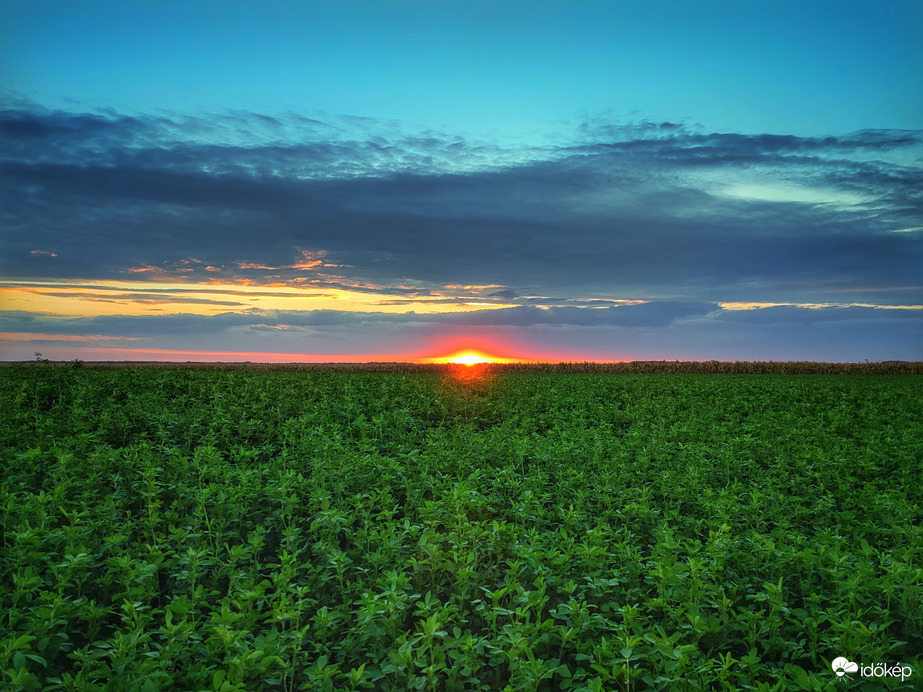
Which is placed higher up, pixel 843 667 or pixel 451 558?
pixel 451 558

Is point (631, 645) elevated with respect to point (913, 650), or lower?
elevated

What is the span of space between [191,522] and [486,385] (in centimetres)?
1789

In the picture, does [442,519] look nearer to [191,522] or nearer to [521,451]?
[191,522]

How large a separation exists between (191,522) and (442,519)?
2.99 meters

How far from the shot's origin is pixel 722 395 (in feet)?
79.9

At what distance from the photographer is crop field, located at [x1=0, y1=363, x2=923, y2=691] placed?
171 inches

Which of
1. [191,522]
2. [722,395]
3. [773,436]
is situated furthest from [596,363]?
[191,522]

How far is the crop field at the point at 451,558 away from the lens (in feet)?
14.3

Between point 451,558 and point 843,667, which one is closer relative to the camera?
point 843,667

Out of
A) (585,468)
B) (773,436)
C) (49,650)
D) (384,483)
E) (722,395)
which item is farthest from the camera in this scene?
(722,395)

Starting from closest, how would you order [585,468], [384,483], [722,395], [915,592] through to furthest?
[915,592] → [384,483] → [585,468] → [722,395]

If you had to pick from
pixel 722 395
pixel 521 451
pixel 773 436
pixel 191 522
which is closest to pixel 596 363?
pixel 722 395

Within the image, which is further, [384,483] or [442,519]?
[384,483]

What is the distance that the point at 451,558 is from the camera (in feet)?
20.0
